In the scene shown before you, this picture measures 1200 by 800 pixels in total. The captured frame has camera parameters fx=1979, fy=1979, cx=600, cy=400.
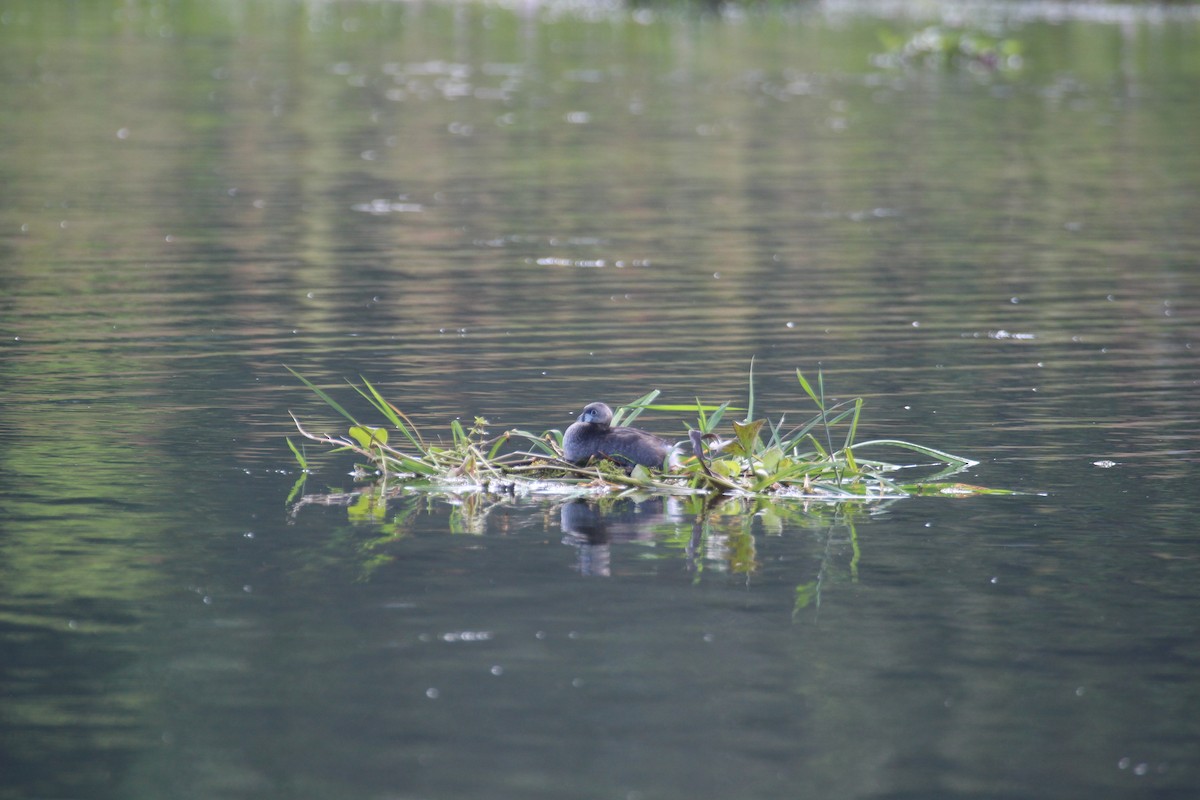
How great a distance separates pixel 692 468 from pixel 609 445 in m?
0.40

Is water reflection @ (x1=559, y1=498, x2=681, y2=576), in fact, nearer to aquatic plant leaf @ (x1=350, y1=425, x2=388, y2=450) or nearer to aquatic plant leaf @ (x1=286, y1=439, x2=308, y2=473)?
aquatic plant leaf @ (x1=350, y1=425, x2=388, y2=450)

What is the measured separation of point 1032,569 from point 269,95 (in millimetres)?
27715

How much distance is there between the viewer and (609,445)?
9281mm

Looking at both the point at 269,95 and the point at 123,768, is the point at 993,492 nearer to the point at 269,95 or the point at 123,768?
the point at 123,768

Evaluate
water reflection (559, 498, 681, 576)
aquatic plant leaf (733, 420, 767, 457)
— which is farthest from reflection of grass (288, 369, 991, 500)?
water reflection (559, 498, 681, 576)

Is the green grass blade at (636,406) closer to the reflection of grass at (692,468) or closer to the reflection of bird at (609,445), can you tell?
the reflection of grass at (692,468)

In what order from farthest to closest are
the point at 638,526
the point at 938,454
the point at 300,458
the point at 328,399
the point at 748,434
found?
1. the point at 300,458
2. the point at 938,454
3. the point at 748,434
4. the point at 328,399
5. the point at 638,526

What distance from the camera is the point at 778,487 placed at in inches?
367

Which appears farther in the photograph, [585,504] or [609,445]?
[609,445]

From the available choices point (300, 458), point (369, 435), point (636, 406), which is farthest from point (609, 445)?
point (300, 458)

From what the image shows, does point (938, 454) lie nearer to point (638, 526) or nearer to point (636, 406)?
point (636, 406)

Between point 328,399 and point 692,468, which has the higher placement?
point 328,399

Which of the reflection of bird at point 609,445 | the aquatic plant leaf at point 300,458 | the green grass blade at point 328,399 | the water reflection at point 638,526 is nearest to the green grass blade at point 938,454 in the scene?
the water reflection at point 638,526

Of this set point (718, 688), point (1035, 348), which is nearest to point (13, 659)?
point (718, 688)
